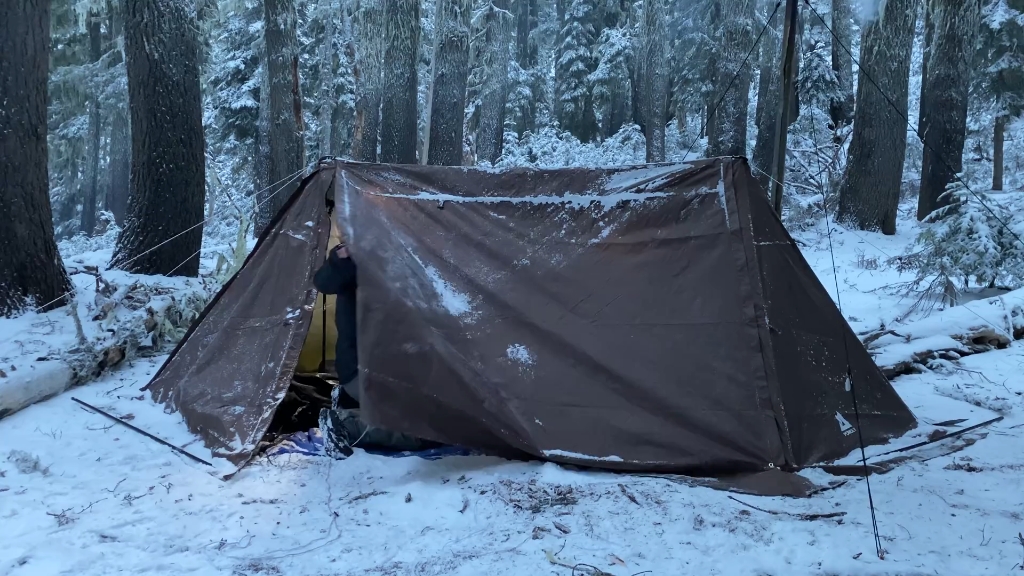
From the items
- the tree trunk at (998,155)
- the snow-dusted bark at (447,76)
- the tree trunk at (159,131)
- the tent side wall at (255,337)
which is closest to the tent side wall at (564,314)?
→ the tent side wall at (255,337)

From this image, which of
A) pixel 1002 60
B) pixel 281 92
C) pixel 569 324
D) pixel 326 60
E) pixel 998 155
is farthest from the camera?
pixel 326 60

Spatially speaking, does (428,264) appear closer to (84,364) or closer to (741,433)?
(741,433)

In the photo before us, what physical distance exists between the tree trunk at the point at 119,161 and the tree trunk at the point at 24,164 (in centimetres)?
1827

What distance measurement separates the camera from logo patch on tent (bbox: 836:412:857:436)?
4289mm

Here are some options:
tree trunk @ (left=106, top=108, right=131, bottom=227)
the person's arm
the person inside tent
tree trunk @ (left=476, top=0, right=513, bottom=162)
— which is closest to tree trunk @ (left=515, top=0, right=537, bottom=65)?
tree trunk @ (left=476, top=0, right=513, bottom=162)

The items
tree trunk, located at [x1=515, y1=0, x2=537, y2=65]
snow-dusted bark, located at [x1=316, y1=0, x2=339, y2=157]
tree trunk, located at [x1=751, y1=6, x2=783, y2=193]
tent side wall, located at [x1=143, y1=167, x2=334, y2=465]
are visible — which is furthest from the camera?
tree trunk, located at [x1=515, y1=0, x2=537, y2=65]

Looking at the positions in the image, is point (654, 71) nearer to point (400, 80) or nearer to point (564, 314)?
point (400, 80)

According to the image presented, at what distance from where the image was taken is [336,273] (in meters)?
4.48

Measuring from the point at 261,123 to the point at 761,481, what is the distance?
42.9 feet

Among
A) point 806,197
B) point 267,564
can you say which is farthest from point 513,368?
point 806,197

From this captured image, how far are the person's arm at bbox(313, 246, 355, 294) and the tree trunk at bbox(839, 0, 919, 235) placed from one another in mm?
9573

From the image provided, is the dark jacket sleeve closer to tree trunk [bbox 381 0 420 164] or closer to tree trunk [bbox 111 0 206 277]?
tree trunk [bbox 111 0 206 277]

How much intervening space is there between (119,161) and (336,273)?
24.4 metres

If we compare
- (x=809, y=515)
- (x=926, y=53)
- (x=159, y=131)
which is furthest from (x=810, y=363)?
(x=926, y=53)
